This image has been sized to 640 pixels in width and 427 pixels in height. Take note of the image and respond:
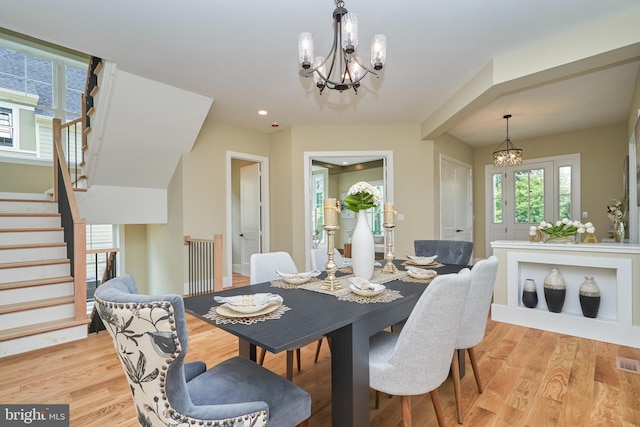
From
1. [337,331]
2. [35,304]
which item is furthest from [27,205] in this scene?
[337,331]

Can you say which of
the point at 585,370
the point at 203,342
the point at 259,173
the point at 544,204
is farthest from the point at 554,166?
the point at 203,342

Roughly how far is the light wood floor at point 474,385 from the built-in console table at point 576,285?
157mm

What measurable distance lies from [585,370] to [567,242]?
1348mm

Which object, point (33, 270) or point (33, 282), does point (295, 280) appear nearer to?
point (33, 282)

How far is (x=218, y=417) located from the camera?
91 centimetres

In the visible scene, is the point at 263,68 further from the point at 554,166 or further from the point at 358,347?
the point at 554,166

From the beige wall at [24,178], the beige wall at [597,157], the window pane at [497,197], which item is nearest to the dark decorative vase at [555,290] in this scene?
the beige wall at [597,157]

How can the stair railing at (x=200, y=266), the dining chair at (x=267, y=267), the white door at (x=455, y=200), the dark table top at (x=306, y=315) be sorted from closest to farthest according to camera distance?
the dark table top at (x=306, y=315), the dining chair at (x=267, y=267), the stair railing at (x=200, y=266), the white door at (x=455, y=200)

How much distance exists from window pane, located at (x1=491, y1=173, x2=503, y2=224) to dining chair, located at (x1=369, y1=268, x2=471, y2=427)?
5.93 metres

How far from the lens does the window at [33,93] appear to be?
14.6ft

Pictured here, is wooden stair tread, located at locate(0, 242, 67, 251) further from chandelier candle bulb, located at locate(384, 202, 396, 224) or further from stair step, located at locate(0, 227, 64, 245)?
chandelier candle bulb, located at locate(384, 202, 396, 224)

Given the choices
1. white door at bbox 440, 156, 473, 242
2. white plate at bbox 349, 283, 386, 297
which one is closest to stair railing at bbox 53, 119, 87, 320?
white plate at bbox 349, 283, 386, 297

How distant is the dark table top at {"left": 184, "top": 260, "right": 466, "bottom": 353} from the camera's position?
3.36 ft

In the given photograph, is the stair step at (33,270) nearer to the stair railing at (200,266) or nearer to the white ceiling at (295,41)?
the stair railing at (200,266)
